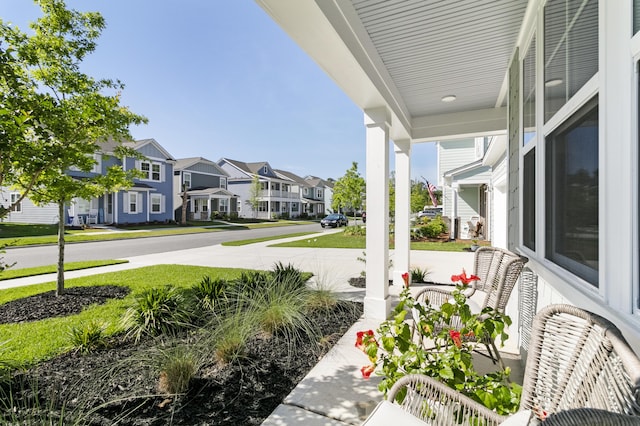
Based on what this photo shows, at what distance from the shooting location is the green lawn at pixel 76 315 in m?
3.17

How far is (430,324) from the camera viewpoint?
5.81 ft

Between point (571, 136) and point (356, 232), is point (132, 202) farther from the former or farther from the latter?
point (571, 136)

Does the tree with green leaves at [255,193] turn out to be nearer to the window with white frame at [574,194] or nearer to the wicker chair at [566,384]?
the window with white frame at [574,194]

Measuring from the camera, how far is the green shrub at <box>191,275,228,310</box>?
414 centimetres

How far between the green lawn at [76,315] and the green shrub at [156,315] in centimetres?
21

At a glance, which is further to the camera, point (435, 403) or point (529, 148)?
point (529, 148)

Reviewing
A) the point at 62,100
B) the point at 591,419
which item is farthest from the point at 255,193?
the point at 591,419

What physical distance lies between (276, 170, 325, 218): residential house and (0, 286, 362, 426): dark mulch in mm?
36746

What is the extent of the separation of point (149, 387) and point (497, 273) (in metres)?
3.11

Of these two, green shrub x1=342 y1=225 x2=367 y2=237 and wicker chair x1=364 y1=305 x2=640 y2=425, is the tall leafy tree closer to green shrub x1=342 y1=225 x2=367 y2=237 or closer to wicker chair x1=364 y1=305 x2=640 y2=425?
wicker chair x1=364 y1=305 x2=640 y2=425

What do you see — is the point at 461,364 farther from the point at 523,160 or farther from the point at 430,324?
the point at 523,160

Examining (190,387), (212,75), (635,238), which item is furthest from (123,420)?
(212,75)

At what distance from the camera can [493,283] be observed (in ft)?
9.53

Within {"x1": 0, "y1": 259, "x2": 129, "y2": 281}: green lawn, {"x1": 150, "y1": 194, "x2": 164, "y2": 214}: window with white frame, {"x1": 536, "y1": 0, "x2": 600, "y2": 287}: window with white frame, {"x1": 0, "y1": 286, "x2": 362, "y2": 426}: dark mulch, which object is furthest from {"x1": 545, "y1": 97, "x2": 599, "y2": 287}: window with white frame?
{"x1": 150, "y1": 194, "x2": 164, "y2": 214}: window with white frame
